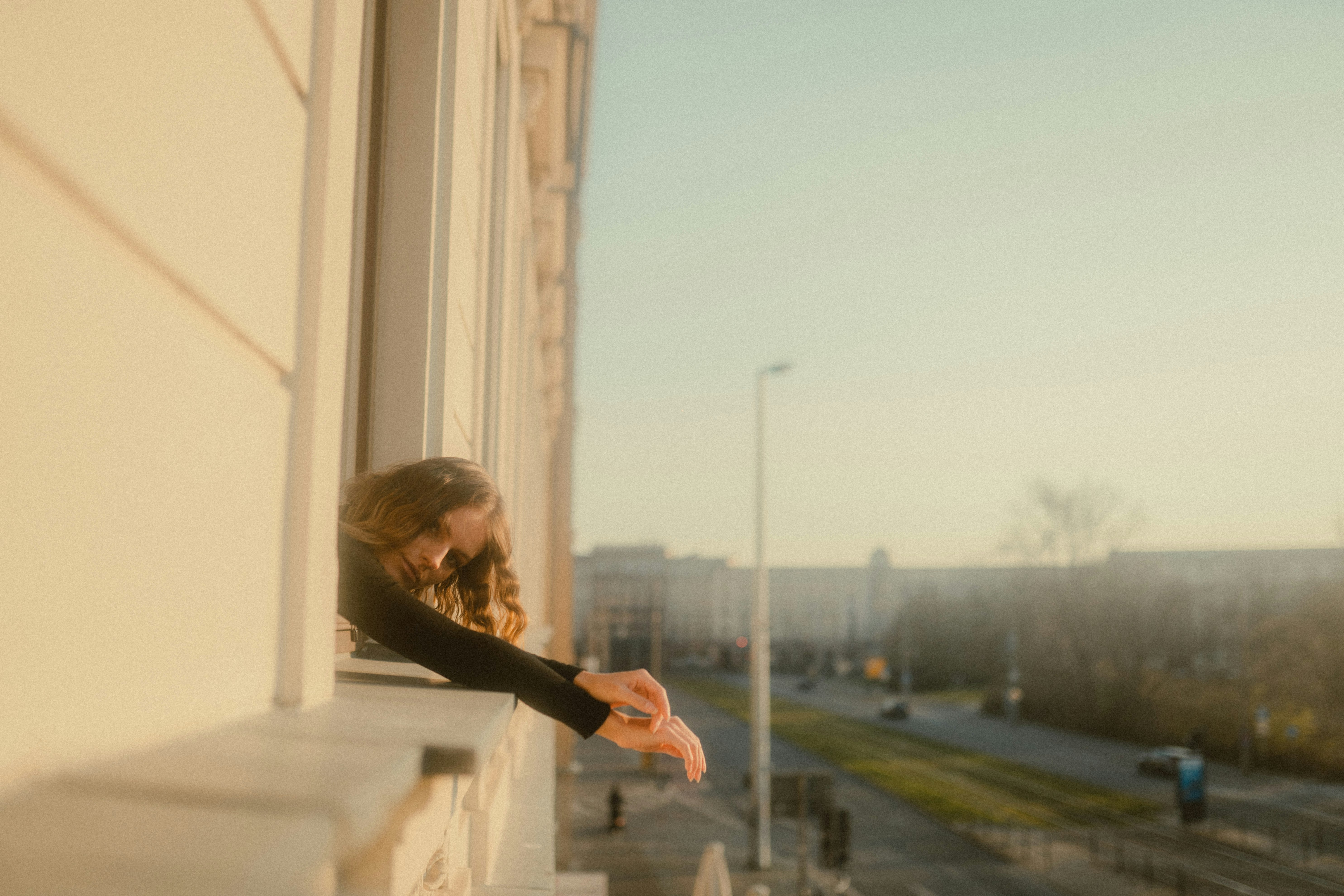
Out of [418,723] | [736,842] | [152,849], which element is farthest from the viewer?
[736,842]

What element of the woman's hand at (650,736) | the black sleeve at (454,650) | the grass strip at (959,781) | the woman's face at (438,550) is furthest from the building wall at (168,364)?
the grass strip at (959,781)

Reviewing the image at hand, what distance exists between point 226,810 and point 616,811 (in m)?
26.4

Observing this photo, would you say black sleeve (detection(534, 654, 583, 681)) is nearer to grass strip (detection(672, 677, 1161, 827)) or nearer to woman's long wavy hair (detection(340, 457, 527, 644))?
woman's long wavy hair (detection(340, 457, 527, 644))

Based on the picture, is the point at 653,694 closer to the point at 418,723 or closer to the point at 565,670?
the point at 565,670

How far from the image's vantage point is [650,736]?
7.31ft

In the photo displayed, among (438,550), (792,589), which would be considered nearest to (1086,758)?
(438,550)

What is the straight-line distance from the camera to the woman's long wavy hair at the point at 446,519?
2.54m

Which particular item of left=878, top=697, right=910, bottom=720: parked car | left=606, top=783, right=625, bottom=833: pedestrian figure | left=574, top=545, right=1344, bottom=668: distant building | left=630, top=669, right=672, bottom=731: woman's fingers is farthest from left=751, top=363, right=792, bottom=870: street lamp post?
left=574, top=545, right=1344, bottom=668: distant building

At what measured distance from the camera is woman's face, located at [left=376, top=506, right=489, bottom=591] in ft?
8.61

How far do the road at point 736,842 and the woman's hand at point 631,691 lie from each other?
18297 millimetres

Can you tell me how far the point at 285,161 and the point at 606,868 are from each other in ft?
73.1

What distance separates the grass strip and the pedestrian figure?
869 cm

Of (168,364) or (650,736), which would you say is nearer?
(168,364)

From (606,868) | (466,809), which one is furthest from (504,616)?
(606,868)
